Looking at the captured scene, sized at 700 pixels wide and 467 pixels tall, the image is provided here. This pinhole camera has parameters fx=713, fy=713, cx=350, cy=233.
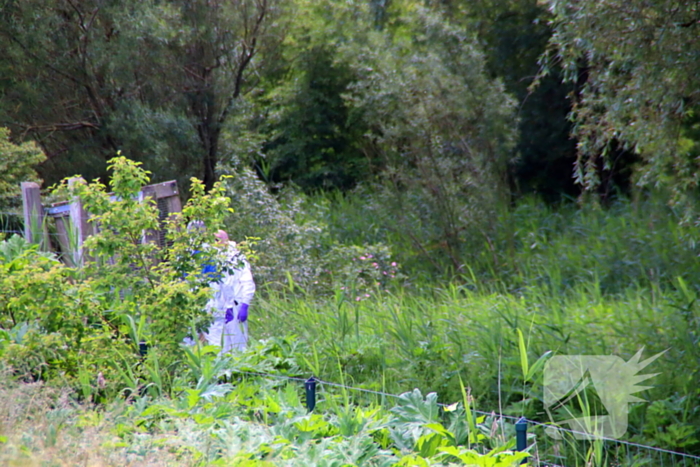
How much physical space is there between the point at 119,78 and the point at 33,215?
4.95m

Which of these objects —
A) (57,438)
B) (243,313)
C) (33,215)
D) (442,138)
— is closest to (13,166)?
(33,215)

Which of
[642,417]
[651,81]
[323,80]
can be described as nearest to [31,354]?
[642,417]

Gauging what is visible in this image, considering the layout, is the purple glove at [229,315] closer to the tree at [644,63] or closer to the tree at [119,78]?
the tree at [644,63]

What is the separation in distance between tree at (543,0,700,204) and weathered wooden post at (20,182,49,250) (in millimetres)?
5306

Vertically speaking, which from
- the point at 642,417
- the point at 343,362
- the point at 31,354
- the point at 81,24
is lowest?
the point at 642,417

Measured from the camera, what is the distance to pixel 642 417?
509 cm

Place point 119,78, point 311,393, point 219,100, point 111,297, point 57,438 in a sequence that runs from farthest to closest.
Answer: point 219,100, point 119,78, point 111,297, point 311,393, point 57,438

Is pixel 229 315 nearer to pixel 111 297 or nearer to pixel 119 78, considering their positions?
pixel 111 297

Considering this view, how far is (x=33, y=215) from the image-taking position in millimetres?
6938

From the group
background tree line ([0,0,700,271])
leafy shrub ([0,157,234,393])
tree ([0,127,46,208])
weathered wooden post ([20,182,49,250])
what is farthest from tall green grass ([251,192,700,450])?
tree ([0,127,46,208])

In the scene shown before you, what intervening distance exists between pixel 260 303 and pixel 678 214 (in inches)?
294

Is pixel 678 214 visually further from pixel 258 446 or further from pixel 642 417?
pixel 258 446

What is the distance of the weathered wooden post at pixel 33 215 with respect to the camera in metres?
6.90

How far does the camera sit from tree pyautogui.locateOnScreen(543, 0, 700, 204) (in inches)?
237
